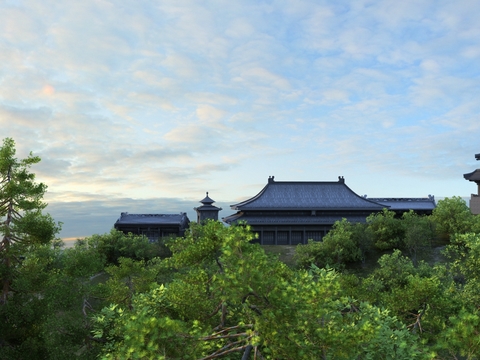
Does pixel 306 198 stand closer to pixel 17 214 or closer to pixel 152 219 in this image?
pixel 152 219

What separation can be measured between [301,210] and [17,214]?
3562 cm

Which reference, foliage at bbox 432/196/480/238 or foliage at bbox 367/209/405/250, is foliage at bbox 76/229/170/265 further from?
foliage at bbox 432/196/480/238

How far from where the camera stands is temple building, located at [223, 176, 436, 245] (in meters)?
44.5

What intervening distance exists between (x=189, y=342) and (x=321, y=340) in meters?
2.14

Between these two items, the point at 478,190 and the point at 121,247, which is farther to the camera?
the point at 121,247

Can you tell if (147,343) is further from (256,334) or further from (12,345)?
(12,345)

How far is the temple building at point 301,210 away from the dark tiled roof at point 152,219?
31.8ft

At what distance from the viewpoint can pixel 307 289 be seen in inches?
228

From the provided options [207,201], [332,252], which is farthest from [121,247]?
[332,252]

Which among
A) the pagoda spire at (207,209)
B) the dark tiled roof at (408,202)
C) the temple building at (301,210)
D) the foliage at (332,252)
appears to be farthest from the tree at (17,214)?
the dark tiled roof at (408,202)

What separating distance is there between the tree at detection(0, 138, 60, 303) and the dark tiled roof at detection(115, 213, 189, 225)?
121 feet

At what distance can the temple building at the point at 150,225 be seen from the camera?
169 feet

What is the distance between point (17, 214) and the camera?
15289mm

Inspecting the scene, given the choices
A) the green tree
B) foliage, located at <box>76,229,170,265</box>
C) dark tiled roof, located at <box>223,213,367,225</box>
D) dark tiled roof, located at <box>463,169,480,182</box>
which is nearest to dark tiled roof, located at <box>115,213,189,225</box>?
foliage, located at <box>76,229,170,265</box>
